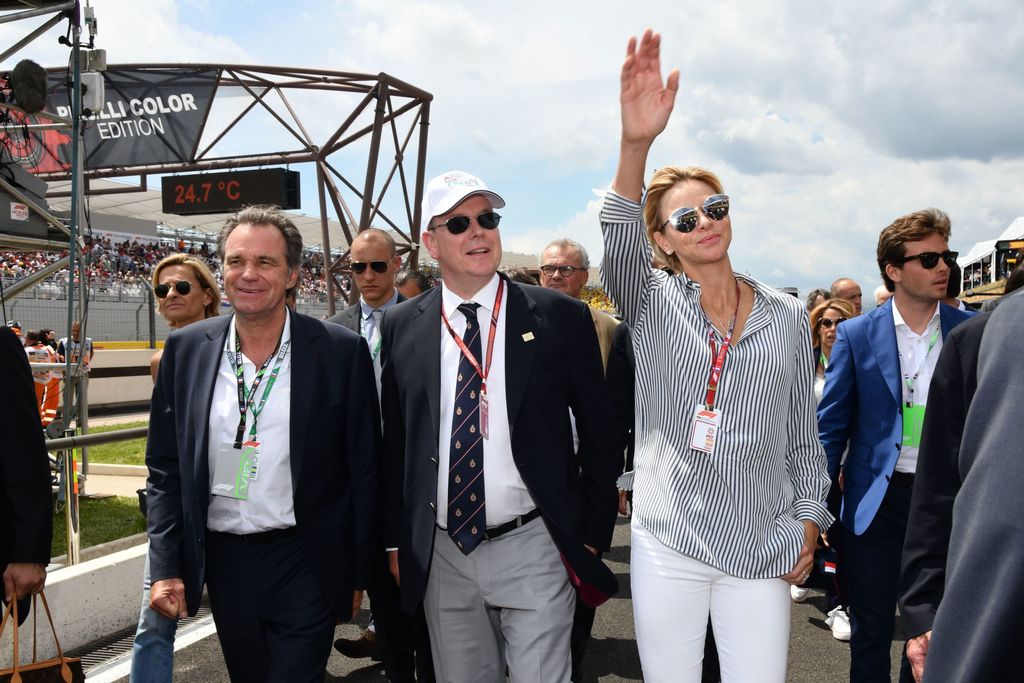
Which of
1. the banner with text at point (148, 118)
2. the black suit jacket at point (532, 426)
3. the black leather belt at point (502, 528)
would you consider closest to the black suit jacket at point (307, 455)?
the black suit jacket at point (532, 426)

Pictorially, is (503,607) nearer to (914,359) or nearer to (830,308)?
(914,359)

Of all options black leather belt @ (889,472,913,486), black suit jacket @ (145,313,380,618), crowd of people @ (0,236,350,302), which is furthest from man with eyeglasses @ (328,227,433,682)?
crowd of people @ (0,236,350,302)

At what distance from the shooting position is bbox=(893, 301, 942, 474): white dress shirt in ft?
11.5

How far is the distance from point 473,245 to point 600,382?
620 millimetres

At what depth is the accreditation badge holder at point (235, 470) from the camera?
2.71m

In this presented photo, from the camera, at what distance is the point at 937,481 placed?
6.00ft

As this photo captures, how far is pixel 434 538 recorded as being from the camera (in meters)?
2.65

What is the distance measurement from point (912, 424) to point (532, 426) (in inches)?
72.1

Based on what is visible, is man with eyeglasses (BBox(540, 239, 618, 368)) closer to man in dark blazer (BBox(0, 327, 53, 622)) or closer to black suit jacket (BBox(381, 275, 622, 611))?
black suit jacket (BBox(381, 275, 622, 611))

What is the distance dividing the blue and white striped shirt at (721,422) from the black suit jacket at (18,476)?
1.96 metres

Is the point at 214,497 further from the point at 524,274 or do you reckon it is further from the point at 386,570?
the point at 524,274

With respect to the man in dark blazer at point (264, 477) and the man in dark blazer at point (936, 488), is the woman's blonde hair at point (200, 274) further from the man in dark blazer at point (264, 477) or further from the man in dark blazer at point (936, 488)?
the man in dark blazer at point (936, 488)

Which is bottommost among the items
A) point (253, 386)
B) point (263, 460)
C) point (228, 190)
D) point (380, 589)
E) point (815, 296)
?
point (380, 589)

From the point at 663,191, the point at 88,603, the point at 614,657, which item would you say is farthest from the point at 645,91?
the point at 88,603
